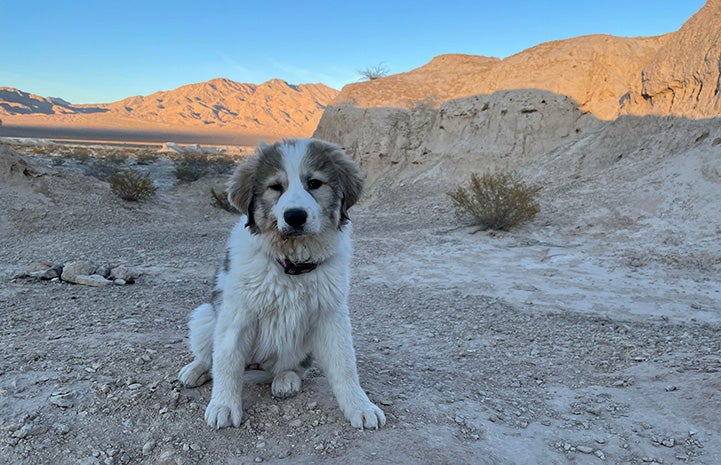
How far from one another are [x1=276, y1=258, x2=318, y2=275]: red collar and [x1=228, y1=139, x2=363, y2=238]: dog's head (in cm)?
17

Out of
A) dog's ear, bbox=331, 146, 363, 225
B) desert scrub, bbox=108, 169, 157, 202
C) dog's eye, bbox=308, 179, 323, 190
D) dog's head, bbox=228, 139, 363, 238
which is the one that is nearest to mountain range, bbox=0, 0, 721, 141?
desert scrub, bbox=108, 169, 157, 202

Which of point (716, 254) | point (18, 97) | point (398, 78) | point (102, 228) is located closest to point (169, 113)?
point (18, 97)

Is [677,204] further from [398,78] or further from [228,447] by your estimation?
[398,78]

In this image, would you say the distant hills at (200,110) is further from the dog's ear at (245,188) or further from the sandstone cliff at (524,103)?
the dog's ear at (245,188)

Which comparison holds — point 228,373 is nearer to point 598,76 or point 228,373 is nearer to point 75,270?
point 75,270

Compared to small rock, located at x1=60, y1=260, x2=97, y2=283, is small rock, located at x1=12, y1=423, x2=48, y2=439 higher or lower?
small rock, located at x1=12, y1=423, x2=48, y2=439

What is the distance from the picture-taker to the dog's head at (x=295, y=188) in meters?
3.12

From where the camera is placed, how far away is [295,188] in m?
3.28

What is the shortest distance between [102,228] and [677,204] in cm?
1409

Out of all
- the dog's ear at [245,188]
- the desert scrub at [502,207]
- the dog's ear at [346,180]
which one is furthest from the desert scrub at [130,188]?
the dog's ear at [346,180]

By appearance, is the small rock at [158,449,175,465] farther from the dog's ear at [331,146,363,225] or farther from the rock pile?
the rock pile

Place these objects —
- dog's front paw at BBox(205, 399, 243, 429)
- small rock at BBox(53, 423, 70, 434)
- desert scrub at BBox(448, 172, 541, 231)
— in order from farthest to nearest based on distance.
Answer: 1. desert scrub at BBox(448, 172, 541, 231)
2. dog's front paw at BBox(205, 399, 243, 429)
3. small rock at BBox(53, 423, 70, 434)

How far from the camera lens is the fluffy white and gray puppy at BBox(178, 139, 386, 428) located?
322 centimetres

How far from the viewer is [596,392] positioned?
426 cm
